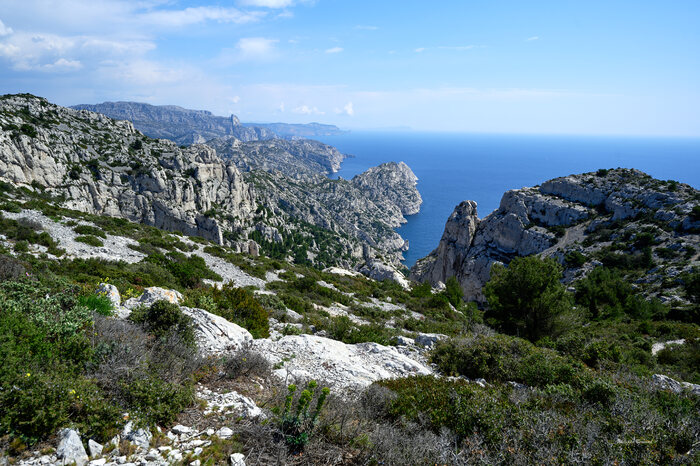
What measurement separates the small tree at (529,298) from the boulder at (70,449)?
14668 millimetres

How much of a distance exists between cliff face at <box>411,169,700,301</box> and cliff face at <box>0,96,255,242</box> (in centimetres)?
4436

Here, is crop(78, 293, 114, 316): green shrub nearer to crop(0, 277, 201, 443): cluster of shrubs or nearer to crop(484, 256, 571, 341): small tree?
crop(0, 277, 201, 443): cluster of shrubs

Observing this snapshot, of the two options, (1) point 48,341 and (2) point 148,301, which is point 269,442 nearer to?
(1) point 48,341

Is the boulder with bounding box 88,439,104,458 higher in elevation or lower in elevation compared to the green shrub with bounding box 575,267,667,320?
higher

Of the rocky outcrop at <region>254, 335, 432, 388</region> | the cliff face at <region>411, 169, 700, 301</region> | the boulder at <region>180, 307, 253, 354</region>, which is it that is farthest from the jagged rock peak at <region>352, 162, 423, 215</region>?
the boulder at <region>180, 307, 253, 354</region>

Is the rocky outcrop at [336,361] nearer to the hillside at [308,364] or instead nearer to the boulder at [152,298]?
the hillside at [308,364]

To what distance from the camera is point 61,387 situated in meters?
3.71

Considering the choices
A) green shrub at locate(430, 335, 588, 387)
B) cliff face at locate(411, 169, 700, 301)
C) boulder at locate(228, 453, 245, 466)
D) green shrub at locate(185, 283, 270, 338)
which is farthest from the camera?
cliff face at locate(411, 169, 700, 301)

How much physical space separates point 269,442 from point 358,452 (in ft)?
3.99

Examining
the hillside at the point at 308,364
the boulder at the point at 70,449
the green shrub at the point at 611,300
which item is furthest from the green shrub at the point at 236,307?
the green shrub at the point at 611,300

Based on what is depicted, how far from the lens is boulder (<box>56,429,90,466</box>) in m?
3.28

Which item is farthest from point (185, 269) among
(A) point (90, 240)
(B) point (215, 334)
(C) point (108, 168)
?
(C) point (108, 168)

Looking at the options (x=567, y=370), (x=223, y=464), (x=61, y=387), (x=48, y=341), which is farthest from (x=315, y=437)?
(x=567, y=370)

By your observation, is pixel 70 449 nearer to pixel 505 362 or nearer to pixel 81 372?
pixel 81 372
